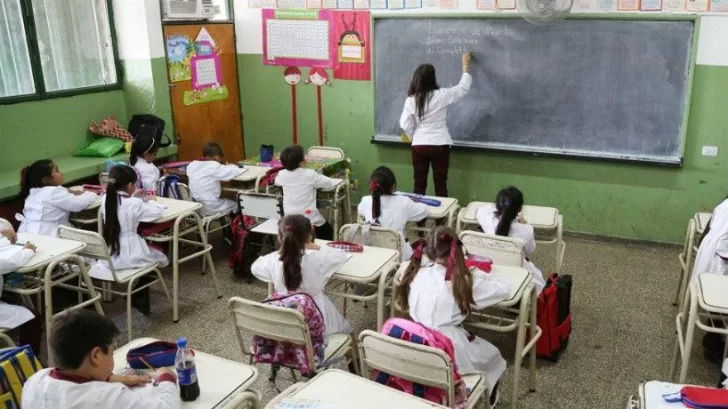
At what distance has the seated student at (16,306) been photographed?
9.57ft

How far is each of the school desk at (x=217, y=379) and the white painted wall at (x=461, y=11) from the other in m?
3.90

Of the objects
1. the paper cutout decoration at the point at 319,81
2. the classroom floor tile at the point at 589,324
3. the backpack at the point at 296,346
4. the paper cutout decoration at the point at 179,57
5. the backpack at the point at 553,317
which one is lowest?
the classroom floor tile at the point at 589,324

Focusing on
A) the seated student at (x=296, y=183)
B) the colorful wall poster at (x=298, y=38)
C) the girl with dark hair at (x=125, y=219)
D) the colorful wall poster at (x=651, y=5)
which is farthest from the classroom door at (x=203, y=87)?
the colorful wall poster at (x=651, y=5)

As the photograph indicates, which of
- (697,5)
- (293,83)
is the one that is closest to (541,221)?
(697,5)

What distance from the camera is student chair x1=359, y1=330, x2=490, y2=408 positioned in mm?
2008

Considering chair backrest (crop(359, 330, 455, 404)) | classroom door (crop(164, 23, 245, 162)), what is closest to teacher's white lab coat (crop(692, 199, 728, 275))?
chair backrest (crop(359, 330, 455, 404))

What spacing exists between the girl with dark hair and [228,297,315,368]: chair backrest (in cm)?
144

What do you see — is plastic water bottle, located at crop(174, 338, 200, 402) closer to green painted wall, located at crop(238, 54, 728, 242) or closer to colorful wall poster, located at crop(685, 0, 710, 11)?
green painted wall, located at crop(238, 54, 728, 242)

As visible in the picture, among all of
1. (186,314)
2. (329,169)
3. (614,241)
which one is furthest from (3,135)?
(614,241)

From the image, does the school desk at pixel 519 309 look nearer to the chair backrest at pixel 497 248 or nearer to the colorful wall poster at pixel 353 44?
the chair backrest at pixel 497 248

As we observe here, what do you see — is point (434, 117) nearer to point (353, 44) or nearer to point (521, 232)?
point (353, 44)

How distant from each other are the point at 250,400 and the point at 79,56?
4.33m

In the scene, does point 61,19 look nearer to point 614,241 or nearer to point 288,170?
point 288,170

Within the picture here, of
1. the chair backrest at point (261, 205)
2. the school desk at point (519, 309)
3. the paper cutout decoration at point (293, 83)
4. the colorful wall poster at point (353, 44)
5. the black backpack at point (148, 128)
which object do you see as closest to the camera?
the school desk at point (519, 309)
